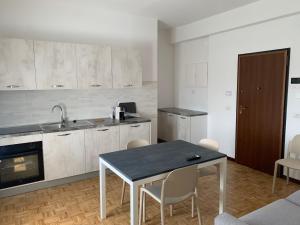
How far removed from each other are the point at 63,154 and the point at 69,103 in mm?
947

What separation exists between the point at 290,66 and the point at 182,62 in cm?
266

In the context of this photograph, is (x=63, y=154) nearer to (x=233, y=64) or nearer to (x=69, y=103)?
(x=69, y=103)

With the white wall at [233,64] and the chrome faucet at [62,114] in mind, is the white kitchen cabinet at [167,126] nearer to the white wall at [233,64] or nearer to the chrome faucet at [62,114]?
the white wall at [233,64]

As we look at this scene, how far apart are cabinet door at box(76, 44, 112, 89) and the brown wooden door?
7.71 feet

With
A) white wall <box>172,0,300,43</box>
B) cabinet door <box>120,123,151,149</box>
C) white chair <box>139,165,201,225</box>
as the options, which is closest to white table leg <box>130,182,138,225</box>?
white chair <box>139,165,201,225</box>

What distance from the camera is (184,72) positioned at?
226 inches

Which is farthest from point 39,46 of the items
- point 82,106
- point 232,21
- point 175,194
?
point 232,21

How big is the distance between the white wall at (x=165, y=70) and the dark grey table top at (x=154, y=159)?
304 cm

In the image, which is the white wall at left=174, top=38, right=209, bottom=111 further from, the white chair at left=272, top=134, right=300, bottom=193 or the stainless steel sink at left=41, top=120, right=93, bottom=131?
the stainless steel sink at left=41, top=120, right=93, bottom=131

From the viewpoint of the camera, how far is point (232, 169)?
4.22m

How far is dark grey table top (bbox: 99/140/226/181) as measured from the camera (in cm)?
220

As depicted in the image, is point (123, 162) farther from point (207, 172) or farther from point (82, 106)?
point (82, 106)

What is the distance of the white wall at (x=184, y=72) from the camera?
17.2ft

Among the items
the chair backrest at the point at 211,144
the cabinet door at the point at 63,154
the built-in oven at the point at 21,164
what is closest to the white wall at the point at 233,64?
the chair backrest at the point at 211,144
